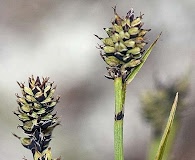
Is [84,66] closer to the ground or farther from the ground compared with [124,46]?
farther from the ground

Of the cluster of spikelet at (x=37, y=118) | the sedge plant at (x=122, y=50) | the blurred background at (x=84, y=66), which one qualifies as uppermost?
the blurred background at (x=84, y=66)

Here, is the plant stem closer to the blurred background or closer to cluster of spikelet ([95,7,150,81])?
cluster of spikelet ([95,7,150,81])

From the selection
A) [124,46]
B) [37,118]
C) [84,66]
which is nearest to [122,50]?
[124,46]

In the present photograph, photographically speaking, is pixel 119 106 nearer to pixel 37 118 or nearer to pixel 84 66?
pixel 37 118

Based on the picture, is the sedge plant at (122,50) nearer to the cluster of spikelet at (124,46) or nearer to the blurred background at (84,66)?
the cluster of spikelet at (124,46)

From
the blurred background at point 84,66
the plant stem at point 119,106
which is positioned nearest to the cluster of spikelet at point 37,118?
the plant stem at point 119,106

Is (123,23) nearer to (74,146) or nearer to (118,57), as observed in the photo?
(118,57)

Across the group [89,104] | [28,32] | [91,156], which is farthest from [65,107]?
[28,32]
